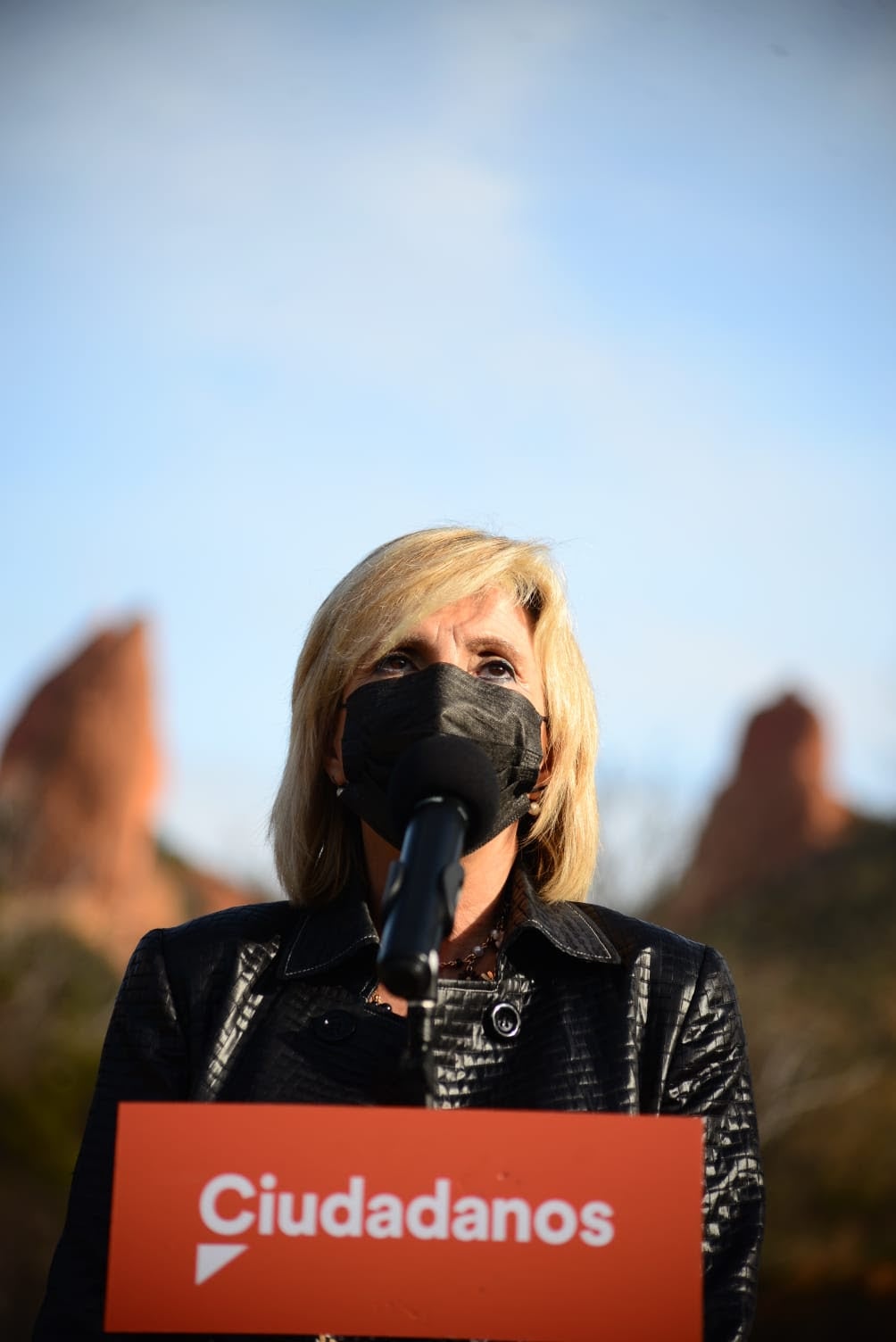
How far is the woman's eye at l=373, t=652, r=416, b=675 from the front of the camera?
8.73 ft

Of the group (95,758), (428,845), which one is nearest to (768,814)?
(95,758)

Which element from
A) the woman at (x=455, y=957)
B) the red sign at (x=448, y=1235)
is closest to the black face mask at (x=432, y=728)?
the woman at (x=455, y=957)

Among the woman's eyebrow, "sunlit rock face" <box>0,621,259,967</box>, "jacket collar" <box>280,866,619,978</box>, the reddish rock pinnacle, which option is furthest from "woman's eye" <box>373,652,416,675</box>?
the reddish rock pinnacle

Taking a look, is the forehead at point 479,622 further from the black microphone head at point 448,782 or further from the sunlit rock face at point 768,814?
the sunlit rock face at point 768,814

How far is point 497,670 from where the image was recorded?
2.68 meters

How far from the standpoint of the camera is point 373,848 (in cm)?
280

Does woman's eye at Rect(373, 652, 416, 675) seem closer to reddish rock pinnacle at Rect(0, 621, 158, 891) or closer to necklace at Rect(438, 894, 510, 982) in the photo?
necklace at Rect(438, 894, 510, 982)

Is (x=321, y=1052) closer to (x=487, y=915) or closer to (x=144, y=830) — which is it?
(x=487, y=915)

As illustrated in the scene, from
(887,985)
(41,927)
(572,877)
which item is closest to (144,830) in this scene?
(41,927)

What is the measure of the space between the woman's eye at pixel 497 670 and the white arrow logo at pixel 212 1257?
3.86 feet

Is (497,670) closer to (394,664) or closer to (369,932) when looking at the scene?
(394,664)

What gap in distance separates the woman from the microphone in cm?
35

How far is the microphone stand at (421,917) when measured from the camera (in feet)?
5.44

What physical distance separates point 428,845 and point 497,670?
91 cm
